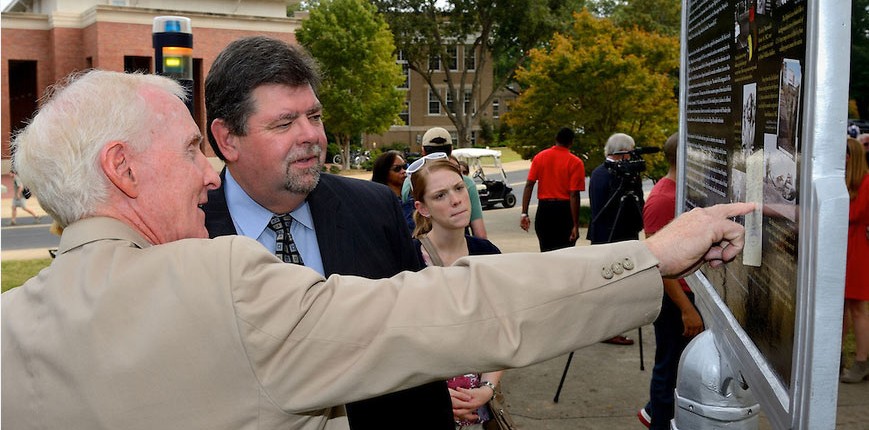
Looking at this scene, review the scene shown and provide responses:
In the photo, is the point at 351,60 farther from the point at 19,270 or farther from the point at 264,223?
the point at 264,223

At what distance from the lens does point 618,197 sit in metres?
8.40

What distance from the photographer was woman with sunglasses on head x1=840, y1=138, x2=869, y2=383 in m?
6.55

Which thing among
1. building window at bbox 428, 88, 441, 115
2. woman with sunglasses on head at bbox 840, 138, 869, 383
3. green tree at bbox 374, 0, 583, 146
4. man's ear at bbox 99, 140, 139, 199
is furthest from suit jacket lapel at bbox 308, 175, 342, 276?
building window at bbox 428, 88, 441, 115

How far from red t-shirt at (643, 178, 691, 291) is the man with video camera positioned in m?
2.16

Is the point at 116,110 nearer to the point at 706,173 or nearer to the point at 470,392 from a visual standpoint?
the point at 706,173

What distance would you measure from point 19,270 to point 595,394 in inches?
433

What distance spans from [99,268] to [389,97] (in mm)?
47850

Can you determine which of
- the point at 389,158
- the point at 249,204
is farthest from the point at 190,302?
the point at 389,158

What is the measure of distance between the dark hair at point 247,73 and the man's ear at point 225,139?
0.05 feet

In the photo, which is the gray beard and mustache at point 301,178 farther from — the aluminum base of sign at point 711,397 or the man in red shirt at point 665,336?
the man in red shirt at point 665,336

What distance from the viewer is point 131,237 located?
5.26ft

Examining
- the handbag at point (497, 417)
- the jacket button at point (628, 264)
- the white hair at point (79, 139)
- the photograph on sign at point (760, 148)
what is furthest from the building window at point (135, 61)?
the jacket button at point (628, 264)

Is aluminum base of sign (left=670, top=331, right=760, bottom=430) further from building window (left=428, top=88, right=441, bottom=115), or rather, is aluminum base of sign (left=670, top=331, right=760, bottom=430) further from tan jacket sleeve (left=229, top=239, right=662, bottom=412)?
building window (left=428, top=88, right=441, bottom=115)

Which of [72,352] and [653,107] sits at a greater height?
[653,107]
